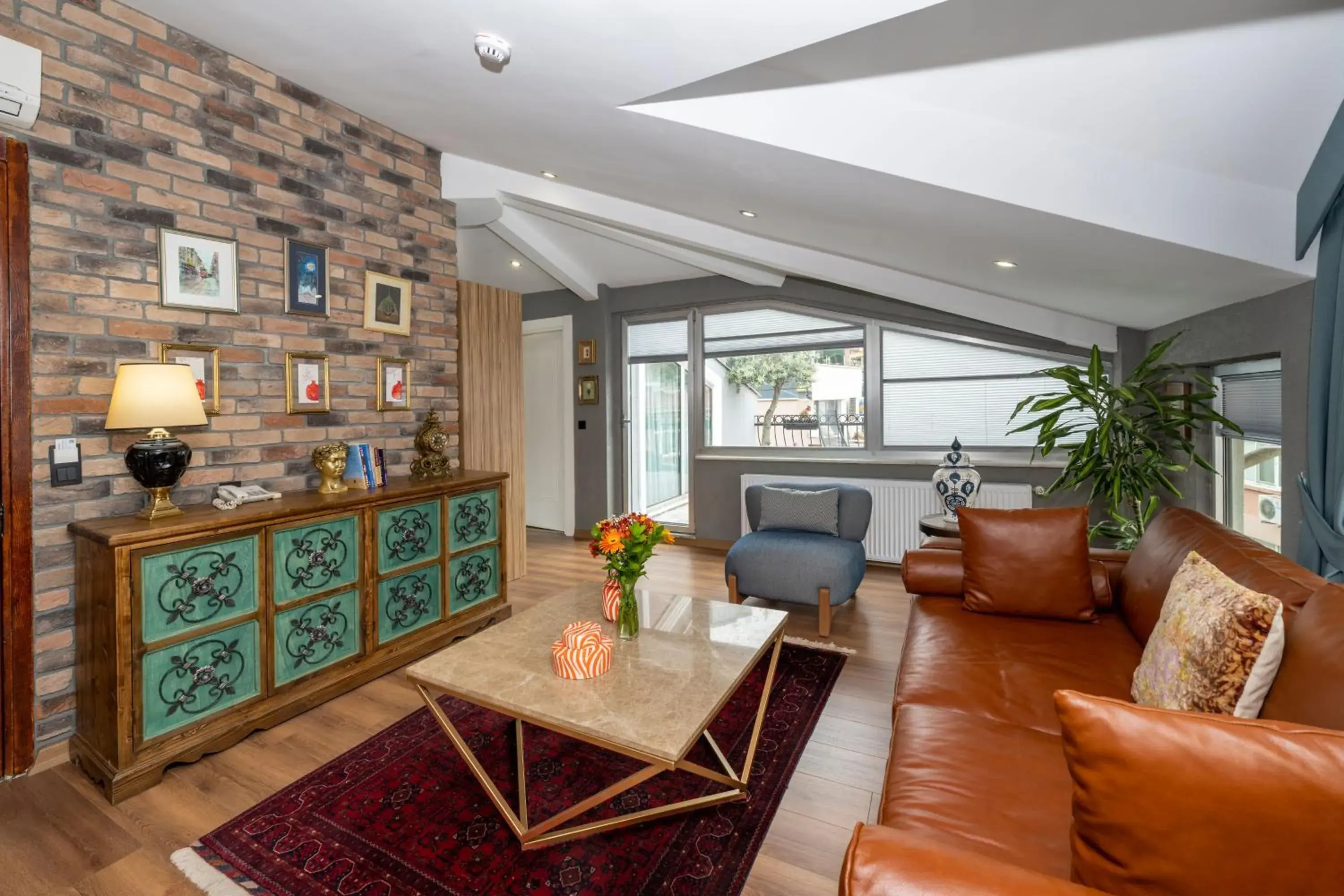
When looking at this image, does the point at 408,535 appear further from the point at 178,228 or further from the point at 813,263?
the point at 813,263

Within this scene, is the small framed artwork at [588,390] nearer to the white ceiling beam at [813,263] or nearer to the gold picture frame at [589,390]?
the gold picture frame at [589,390]

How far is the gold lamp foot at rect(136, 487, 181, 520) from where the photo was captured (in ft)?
7.10

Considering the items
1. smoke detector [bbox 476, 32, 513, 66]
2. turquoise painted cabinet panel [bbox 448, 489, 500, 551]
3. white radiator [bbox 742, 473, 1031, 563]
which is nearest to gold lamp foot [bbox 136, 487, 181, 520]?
turquoise painted cabinet panel [bbox 448, 489, 500, 551]

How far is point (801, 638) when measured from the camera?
3.27 metres

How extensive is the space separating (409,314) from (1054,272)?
3.44 m

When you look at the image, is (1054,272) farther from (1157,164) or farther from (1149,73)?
(1149,73)

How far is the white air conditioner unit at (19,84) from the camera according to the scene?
6.40ft

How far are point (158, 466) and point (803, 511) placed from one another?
123 inches

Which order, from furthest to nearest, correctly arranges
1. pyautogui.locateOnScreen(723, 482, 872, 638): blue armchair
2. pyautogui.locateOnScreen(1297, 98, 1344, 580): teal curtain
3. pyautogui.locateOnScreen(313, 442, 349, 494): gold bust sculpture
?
pyautogui.locateOnScreen(723, 482, 872, 638): blue armchair < pyautogui.locateOnScreen(313, 442, 349, 494): gold bust sculpture < pyautogui.locateOnScreen(1297, 98, 1344, 580): teal curtain

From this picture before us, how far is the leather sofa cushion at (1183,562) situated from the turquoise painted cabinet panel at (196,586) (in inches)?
121

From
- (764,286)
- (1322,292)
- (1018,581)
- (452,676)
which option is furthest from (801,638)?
(764,286)

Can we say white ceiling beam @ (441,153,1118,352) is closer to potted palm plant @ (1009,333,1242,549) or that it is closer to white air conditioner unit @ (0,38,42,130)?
potted palm plant @ (1009,333,1242,549)

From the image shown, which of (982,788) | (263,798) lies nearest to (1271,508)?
(982,788)

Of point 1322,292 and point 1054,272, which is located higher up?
point 1054,272
